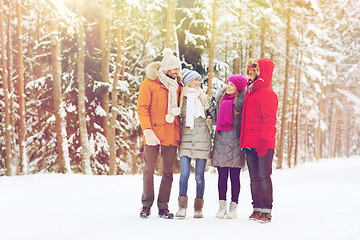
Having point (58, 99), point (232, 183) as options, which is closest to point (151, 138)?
point (232, 183)

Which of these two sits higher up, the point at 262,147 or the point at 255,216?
the point at 262,147

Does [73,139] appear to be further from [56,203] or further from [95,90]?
[56,203]

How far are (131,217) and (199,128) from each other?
→ 1.72 metres

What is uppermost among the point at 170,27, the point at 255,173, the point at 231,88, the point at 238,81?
the point at 170,27

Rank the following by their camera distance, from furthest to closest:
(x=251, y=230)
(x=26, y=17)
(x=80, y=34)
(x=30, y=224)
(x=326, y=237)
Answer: (x=26, y=17)
(x=80, y=34)
(x=30, y=224)
(x=251, y=230)
(x=326, y=237)

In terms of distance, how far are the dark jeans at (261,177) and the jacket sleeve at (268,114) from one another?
306 millimetres

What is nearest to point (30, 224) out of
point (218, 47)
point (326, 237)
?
point (326, 237)

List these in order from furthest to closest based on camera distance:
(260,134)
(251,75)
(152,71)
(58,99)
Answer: (58,99) < (152,71) < (251,75) < (260,134)

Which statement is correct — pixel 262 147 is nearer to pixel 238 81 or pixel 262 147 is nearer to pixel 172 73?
pixel 238 81

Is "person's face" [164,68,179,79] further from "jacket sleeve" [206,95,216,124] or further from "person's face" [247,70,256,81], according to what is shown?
"person's face" [247,70,256,81]

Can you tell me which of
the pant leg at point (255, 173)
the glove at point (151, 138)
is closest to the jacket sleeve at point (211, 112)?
the pant leg at point (255, 173)

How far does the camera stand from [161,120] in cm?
583

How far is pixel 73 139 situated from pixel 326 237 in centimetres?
1392

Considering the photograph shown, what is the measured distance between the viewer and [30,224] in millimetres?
5496
